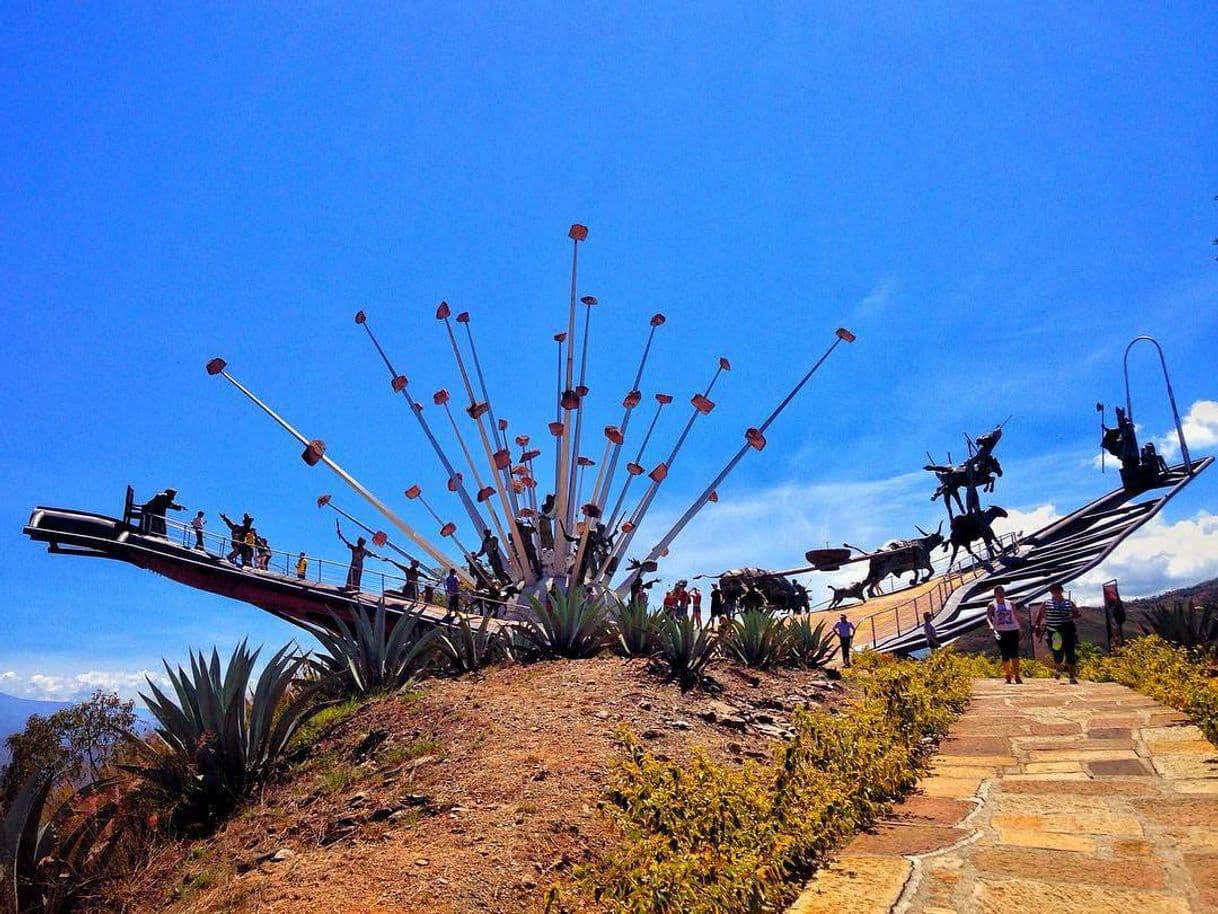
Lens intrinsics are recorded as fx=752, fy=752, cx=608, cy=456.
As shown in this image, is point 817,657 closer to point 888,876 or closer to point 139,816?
point 888,876

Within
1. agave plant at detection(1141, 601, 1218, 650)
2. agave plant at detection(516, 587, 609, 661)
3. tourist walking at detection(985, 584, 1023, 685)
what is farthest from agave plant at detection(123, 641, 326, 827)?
agave plant at detection(1141, 601, 1218, 650)

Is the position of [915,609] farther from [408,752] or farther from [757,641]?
[408,752]

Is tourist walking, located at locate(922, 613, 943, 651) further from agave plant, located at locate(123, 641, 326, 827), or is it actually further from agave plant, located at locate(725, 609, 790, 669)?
agave plant, located at locate(123, 641, 326, 827)

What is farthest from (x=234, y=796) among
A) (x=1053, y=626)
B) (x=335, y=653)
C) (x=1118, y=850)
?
(x=1053, y=626)

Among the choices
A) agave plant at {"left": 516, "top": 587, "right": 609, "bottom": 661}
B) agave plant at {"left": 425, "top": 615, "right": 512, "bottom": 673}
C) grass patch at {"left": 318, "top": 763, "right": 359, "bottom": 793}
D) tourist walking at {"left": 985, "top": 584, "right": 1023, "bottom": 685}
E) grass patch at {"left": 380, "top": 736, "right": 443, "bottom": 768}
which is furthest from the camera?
tourist walking at {"left": 985, "top": 584, "right": 1023, "bottom": 685}

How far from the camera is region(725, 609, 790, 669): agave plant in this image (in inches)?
376

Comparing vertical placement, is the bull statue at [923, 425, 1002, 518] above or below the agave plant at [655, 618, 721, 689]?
above

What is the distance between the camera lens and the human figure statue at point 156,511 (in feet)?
70.2

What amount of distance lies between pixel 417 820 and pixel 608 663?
403 cm

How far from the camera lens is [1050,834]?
386cm

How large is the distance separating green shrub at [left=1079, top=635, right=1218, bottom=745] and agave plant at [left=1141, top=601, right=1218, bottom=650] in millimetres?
2816

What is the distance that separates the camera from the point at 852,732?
16.8 ft

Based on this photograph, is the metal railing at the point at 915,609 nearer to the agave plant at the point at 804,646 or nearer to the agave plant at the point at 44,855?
the agave plant at the point at 804,646

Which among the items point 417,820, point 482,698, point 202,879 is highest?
point 482,698
